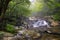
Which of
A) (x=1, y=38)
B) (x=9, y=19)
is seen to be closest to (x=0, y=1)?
(x=9, y=19)

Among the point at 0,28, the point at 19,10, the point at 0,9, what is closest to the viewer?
the point at 0,28

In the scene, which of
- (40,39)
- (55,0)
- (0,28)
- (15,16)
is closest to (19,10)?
(15,16)

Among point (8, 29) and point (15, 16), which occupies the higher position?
point (15, 16)

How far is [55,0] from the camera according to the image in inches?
806

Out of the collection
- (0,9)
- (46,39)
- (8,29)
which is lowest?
(46,39)

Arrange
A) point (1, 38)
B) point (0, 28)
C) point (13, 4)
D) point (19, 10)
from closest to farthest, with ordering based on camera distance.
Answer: point (1, 38), point (0, 28), point (13, 4), point (19, 10)

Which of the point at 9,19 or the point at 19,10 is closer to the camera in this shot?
the point at 9,19

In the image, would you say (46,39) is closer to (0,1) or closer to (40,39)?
(40,39)

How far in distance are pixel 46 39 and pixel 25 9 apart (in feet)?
37.2

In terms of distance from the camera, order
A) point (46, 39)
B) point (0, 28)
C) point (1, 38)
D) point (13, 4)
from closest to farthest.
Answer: point (1, 38) < point (46, 39) < point (0, 28) < point (13, 4)

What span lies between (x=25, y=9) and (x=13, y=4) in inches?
145

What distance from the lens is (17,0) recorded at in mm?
19625

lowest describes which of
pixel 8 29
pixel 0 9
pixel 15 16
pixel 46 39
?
pixel 46 39

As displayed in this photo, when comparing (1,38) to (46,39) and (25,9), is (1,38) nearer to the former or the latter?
(46,39)
